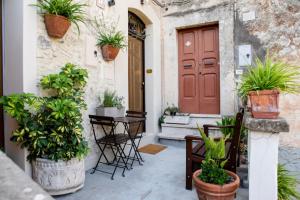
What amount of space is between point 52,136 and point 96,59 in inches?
58.0

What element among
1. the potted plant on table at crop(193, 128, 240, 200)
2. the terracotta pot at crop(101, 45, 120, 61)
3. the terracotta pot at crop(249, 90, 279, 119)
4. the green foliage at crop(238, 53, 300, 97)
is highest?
the terracotta pot at crop(101, 45, 120, 61)

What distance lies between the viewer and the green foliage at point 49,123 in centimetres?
214

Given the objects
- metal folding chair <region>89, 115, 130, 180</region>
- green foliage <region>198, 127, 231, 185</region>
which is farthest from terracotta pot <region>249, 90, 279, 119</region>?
metal folding chair <region>89, 115, 130, 180</region>

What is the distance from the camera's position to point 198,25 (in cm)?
487

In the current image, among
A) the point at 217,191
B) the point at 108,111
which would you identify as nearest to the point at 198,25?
the point at 108,111

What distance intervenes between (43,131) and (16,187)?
1.24m

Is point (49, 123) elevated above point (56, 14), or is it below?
below

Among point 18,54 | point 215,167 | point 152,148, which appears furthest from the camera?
point 152,148

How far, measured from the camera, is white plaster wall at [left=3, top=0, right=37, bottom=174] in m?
2.31

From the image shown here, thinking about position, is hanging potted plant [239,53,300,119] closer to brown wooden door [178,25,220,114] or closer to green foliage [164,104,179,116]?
brown wooden door [178,25,220,114]

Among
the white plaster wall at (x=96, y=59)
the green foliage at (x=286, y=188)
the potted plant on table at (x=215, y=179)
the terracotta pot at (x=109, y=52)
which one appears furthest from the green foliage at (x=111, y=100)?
the green foliage at (x=286, y=188)

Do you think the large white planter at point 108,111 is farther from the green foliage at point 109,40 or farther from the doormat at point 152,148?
the doormat at point 152,148

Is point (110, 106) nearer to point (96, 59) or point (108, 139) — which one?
point (108, 139)

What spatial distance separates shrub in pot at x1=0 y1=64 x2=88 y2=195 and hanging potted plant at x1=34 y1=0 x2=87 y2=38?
0.57 m
